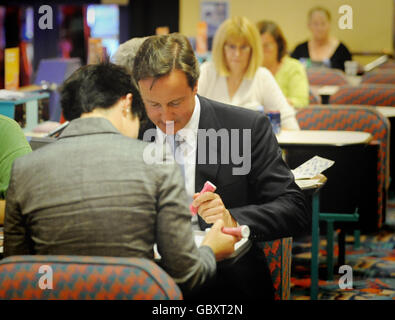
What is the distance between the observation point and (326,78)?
7.75 metres

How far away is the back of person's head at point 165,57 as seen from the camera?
2.36 meters

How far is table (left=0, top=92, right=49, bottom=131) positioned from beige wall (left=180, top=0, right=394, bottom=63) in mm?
7949

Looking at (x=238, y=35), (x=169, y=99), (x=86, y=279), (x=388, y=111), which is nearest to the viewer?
(x=86, y=279)

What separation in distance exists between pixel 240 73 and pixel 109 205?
356 cm

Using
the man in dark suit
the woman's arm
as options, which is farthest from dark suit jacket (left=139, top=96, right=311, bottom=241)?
the woman's arm

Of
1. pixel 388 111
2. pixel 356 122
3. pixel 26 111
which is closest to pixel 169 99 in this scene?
pixel 26 111

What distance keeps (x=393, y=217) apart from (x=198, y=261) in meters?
4.65

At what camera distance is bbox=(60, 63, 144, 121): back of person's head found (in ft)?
6.48

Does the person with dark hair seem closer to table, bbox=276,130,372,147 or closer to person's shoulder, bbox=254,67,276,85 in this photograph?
table, bbox=276,130,372,147

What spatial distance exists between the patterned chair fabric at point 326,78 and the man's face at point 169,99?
5.43 m

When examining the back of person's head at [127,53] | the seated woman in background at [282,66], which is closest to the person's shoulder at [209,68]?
the seated woman in background at [282,66]

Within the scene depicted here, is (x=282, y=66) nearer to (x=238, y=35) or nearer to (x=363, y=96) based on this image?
(x=363, y=96)

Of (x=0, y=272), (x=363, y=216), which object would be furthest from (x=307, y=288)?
(x=0, y=272)

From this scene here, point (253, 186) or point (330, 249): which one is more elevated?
point (253, 186)
